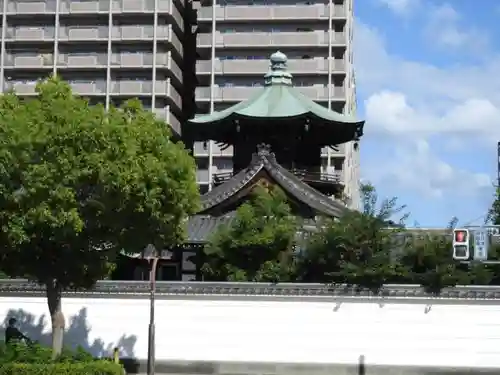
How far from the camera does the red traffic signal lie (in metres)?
24.6

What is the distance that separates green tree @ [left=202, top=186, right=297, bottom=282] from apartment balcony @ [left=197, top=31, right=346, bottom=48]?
44.0 m

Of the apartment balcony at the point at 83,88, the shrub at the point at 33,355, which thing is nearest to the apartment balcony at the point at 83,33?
the apartment balcony at the point at 83,88

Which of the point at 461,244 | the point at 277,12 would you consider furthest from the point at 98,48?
the point at 461,244

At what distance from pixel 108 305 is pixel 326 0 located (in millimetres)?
49676

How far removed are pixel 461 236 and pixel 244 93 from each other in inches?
1908

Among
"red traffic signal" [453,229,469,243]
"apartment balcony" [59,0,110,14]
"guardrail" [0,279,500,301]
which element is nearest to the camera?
"red traffic signal" [453,229,469,243]

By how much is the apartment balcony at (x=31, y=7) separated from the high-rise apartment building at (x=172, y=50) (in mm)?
82

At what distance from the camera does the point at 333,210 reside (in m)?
33.5

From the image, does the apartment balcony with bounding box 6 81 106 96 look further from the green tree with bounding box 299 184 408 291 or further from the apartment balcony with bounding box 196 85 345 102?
the green tree with bounding box 299 184 408 291

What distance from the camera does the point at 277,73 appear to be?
138 ft

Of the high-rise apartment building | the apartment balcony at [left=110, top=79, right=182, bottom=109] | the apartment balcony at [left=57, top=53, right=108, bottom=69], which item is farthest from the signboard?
the apartment balcony at [left=57, top=53, right=108, bottom=69]

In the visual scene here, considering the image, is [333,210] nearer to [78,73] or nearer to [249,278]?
[249,278]

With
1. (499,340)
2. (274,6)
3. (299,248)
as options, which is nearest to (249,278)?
(299,248)

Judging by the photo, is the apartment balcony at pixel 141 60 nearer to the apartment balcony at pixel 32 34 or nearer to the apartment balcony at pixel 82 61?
the apartment balcony at pixel 82 61
